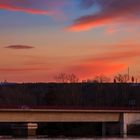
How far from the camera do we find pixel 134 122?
19950cm

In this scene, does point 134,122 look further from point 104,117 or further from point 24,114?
point 24,114

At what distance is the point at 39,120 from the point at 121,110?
20401 mm

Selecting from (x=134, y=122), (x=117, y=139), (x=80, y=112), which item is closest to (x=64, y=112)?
(x=80, y=112)

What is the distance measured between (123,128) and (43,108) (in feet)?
66.1

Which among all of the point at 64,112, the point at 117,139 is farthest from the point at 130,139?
the point at 64,112

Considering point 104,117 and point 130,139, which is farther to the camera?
point 104,117

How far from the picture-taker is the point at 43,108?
191 metres

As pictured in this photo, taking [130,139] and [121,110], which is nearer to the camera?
[130,139]

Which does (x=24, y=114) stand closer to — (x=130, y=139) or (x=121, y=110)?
(x=121, y=110)

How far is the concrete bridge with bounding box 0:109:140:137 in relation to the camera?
616ft

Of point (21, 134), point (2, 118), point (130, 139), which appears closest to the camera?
point (130, 139)

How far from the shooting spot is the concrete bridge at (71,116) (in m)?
188

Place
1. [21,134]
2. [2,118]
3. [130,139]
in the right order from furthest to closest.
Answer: [21,134] → [2,118] → [130,139]

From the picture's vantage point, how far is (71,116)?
631ft
